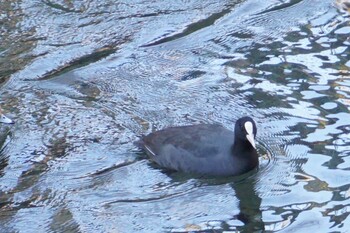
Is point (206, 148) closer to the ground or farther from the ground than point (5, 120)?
closer to the ground

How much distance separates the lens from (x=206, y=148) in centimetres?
956

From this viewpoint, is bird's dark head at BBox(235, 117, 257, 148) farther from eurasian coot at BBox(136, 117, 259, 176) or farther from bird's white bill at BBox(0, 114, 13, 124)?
bird's white bill at BBox(0, 114, 13, 124)

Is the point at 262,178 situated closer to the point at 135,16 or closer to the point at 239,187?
the point at 239,187

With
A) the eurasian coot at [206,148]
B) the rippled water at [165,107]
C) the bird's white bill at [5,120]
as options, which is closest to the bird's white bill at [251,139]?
the eurasian coot at [206,148]

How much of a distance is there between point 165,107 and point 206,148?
46.6 inches

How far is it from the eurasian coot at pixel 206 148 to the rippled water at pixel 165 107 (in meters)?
0.13

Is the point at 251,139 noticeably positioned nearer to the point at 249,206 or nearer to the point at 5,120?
the point at 249,206

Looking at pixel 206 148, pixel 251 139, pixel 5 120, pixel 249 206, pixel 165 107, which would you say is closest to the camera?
pixel 249 206

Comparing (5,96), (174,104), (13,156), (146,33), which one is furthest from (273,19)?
(13,156)

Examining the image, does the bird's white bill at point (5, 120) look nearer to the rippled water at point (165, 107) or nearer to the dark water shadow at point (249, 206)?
the rippled water at point (165, 107)

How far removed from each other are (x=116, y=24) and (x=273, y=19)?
1.93m

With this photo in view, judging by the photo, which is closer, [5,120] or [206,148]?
[206,148]

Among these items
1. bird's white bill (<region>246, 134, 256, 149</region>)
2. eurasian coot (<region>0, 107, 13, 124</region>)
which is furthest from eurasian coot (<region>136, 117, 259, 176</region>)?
eurasian coot (<region>0, 107, 13, 124</region>)

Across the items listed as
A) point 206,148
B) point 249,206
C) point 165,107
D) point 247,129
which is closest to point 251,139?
point 247,129
